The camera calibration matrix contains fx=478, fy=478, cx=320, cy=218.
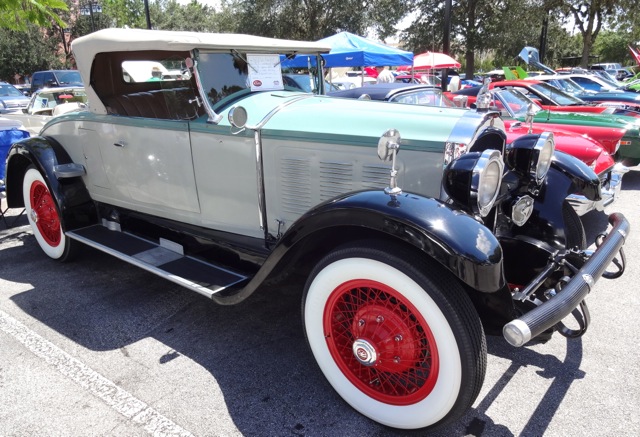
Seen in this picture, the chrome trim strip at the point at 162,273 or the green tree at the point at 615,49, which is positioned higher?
the green tree at the point at 615,49

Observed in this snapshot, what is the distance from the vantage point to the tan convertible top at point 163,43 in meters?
2.85

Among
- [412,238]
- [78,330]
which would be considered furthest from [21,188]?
[412,238]

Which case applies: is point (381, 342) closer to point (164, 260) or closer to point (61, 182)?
point (164, 260)

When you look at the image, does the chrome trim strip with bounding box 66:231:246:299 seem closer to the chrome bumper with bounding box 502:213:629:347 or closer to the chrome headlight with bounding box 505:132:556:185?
the chrome bumper with bounding box 502:213:629:347

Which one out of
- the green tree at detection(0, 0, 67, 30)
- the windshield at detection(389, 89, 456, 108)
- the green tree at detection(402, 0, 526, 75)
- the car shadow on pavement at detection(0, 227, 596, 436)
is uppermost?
the green tree at detection(402, 0, 526, 75)

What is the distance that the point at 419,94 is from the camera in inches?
273

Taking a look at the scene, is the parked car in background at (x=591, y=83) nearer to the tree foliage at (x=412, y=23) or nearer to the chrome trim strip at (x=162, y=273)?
the tree foliage at (x=412, y=23)

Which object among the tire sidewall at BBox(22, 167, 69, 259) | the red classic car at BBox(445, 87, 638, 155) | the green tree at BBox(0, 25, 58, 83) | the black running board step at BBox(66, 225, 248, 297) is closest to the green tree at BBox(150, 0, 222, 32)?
the green tree at BBox(0, 25, 58, 83)

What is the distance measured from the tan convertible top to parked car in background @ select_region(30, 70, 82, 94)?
15103 millimetres

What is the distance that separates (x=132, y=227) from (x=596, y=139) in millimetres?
5771

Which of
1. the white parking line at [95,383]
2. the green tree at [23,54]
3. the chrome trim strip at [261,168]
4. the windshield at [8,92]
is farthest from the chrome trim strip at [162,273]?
the green tree at [23,54]

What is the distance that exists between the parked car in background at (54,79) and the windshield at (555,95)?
14.7 metres

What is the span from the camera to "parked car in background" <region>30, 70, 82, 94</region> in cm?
1680

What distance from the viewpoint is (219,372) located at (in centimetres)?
271
